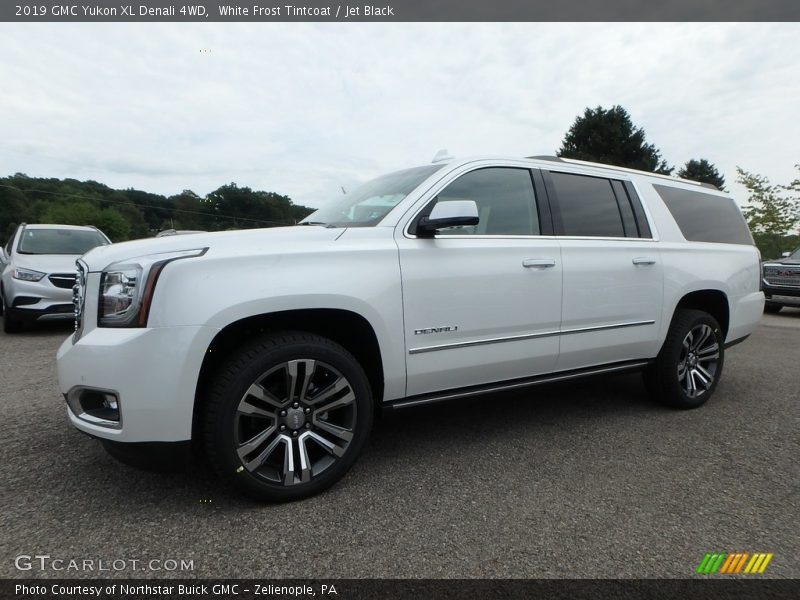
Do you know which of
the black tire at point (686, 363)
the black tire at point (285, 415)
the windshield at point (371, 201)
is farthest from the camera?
the black tire at point (686, 363)

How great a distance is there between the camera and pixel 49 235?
793 centimetres

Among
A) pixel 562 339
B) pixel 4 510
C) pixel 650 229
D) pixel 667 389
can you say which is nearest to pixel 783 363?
pixel 667 389

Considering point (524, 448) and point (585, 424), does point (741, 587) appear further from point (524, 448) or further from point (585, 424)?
point (585, 424)

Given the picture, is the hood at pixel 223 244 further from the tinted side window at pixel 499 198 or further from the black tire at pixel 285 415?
the tinted side window at pixel 499 198

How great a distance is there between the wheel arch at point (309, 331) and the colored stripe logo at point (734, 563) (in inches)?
60.8

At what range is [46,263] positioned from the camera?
7.12 metres

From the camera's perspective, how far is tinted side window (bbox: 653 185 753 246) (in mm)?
3836

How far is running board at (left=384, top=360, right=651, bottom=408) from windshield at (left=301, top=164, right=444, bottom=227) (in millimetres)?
981

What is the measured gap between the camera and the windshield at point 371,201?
9.20 feet

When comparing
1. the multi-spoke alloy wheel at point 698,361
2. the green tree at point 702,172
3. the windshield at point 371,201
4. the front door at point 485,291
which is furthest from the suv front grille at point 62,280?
the green tree at point 702,172

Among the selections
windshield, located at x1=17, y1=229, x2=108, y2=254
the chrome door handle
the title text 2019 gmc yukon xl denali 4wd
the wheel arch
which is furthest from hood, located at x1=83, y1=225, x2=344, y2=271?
windshield, located at x1=17, y1=229, x2=108, y2=254

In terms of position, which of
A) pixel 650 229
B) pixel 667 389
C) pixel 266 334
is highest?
pixel 650 229

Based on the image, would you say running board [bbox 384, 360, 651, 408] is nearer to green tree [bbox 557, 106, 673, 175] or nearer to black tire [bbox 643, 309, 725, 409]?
black tire [bbox 643, 309, 725, 409]

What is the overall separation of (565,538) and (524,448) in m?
0.94
